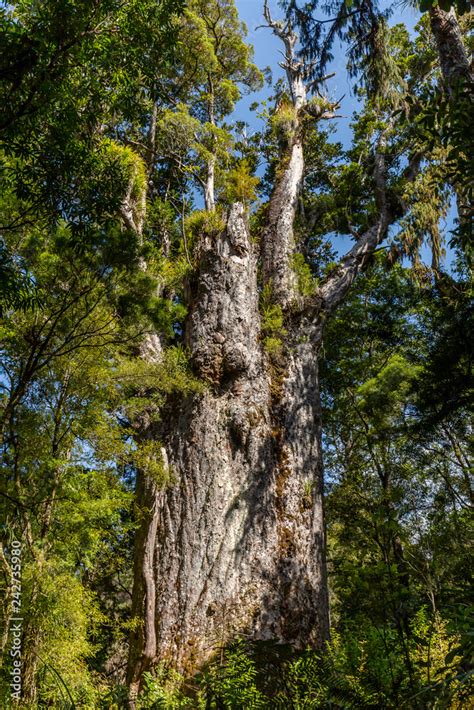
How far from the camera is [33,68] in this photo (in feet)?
10.0

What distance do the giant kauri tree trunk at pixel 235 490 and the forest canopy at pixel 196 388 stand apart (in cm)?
3

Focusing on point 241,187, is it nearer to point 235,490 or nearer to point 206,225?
point 206,225

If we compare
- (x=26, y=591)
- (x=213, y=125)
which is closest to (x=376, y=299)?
(x=213, y=125)

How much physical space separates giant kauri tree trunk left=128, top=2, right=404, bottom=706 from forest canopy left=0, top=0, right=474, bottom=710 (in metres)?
0.03

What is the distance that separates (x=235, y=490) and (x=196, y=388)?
4.24 feet

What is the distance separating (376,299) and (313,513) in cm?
719

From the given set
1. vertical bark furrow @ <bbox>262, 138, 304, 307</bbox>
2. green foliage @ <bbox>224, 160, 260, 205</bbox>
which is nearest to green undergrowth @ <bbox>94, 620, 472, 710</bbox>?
vertical bark furrow @ <bbox>262, 138, 304, 307</bbox>

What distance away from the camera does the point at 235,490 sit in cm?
560

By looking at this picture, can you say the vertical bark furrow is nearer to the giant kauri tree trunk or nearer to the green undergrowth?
the giant kauri tree trunk

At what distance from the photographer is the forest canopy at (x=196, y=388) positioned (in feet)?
9.67

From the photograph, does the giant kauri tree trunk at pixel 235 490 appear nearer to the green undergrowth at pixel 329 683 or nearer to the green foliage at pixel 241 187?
the green foliage at pixel 241 187

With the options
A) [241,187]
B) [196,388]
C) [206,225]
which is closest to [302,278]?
[206,225]

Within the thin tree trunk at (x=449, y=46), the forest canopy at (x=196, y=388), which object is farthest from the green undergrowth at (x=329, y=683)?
the thin tree trunk at (x=449, y=46)

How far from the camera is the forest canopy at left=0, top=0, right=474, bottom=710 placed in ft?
9.67
